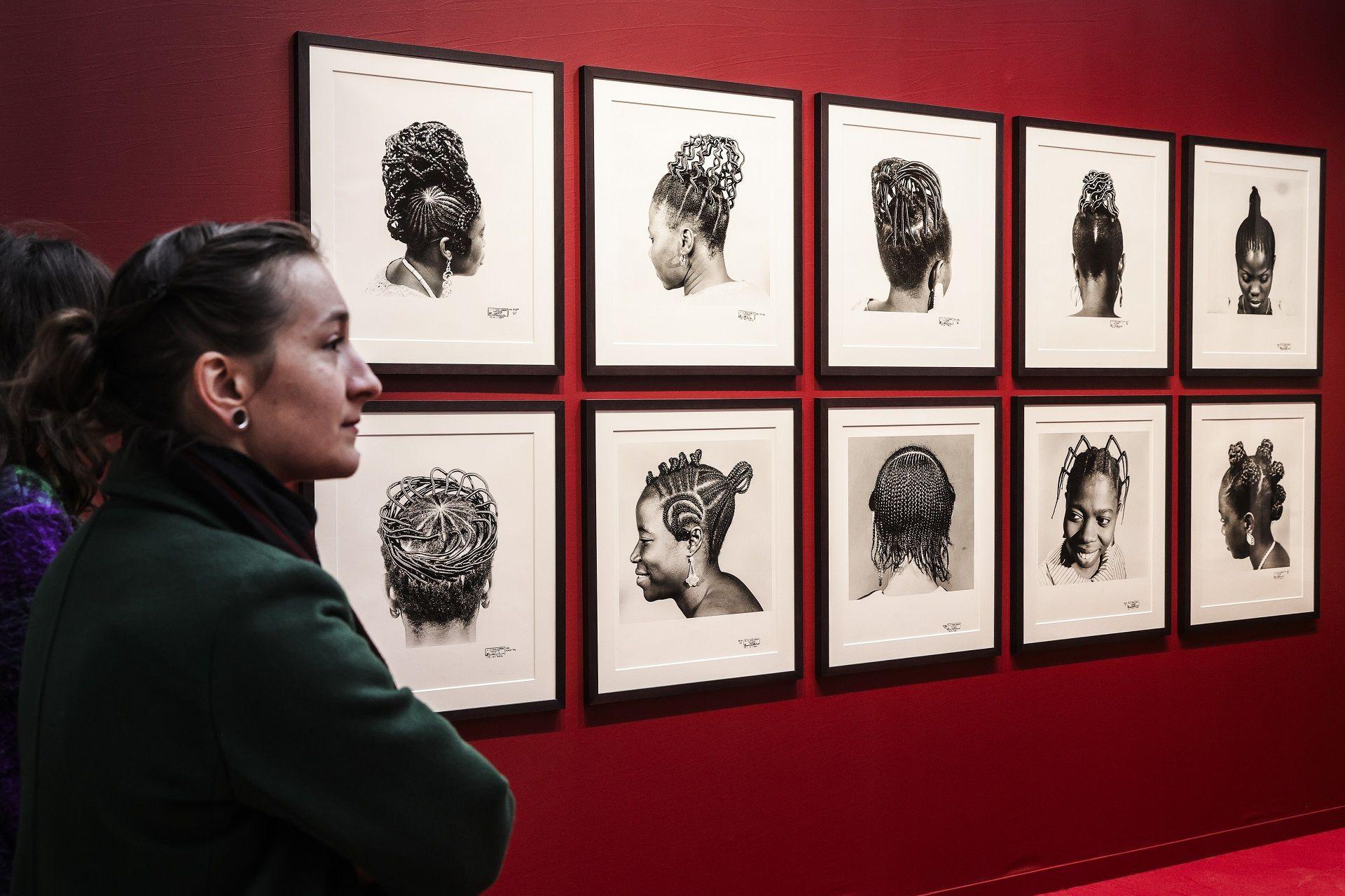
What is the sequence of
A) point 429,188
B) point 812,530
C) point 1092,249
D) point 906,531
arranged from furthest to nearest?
point 1092,249, point 906,531, point 812,530, point 429,188

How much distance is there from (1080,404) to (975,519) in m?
0.58

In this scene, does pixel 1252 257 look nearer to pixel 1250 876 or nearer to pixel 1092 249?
pixel 1092 249

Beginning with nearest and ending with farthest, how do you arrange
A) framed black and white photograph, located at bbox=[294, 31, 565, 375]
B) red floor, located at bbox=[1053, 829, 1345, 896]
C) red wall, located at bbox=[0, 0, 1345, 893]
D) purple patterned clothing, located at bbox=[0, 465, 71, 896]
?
purple patterned clothing, located at bbox=[0, 465, 71, 896] < red wall, located at bbox=[0, 0, 1345, 893] < framed black and white photograph, located at bbox=[294, 31, 565, 375] < red floor, located at bbox=[1053, 829, 1345, 896]

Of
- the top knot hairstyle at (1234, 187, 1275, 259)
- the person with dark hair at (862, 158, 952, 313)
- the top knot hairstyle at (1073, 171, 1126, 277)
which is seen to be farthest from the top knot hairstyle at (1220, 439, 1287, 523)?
the person with dark hair at (862, 158, 952, 313)

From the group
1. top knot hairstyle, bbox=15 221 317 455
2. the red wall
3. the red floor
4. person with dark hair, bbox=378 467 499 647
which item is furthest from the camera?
the red floor

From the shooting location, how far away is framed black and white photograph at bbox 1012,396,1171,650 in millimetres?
3627

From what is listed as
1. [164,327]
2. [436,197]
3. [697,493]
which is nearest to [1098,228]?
[697,493]

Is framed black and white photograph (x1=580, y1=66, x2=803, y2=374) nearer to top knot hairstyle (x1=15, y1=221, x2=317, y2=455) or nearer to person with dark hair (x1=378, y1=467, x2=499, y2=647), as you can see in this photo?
person with dark hair (x1=378, y1=467, x2=499, y2=647)

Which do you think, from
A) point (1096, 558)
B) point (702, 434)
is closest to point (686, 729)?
point (702, 434)

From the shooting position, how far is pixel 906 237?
3379 millimetres

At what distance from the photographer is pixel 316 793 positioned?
3.45 feet

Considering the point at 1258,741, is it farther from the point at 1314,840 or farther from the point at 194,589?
the point at 194,589

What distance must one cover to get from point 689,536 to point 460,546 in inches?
26.1

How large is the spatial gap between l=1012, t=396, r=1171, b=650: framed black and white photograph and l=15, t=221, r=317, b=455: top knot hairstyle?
9.38 ft
